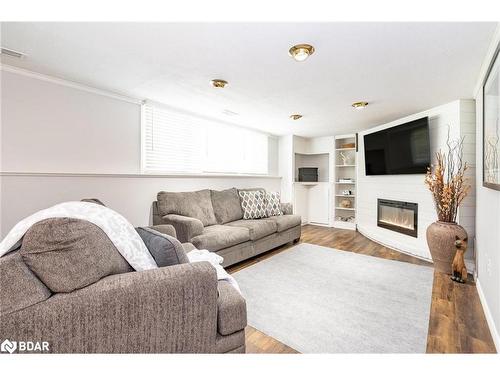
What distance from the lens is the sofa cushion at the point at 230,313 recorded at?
3.97ft

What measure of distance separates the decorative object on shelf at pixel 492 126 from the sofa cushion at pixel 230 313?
1.81 metres

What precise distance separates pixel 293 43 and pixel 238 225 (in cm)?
232

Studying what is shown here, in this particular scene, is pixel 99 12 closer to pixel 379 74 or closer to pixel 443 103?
pixel 379 74

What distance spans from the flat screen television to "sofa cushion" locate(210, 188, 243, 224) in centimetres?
266

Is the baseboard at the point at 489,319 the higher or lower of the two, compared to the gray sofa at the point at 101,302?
lower

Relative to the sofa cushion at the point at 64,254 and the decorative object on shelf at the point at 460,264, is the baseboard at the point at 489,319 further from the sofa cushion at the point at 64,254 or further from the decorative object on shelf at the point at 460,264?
the sofa cushion at the point at 64,254

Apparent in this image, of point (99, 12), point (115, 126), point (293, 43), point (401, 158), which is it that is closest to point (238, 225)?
point (115, 126)

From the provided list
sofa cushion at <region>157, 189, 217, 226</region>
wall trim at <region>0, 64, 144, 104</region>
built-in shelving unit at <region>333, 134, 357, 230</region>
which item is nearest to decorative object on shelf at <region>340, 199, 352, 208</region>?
built-in shelving unit at <region>333, 134, 357, 230</region>

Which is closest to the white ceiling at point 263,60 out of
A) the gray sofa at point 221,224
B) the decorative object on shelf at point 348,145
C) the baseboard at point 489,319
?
the gray sofa at point 221,224

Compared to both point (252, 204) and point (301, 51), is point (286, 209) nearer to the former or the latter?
point (252, 204)

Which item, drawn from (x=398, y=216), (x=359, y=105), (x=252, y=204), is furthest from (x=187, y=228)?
(x=398, y=216)

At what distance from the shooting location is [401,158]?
396 cm

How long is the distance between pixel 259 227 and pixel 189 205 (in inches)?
39.1
